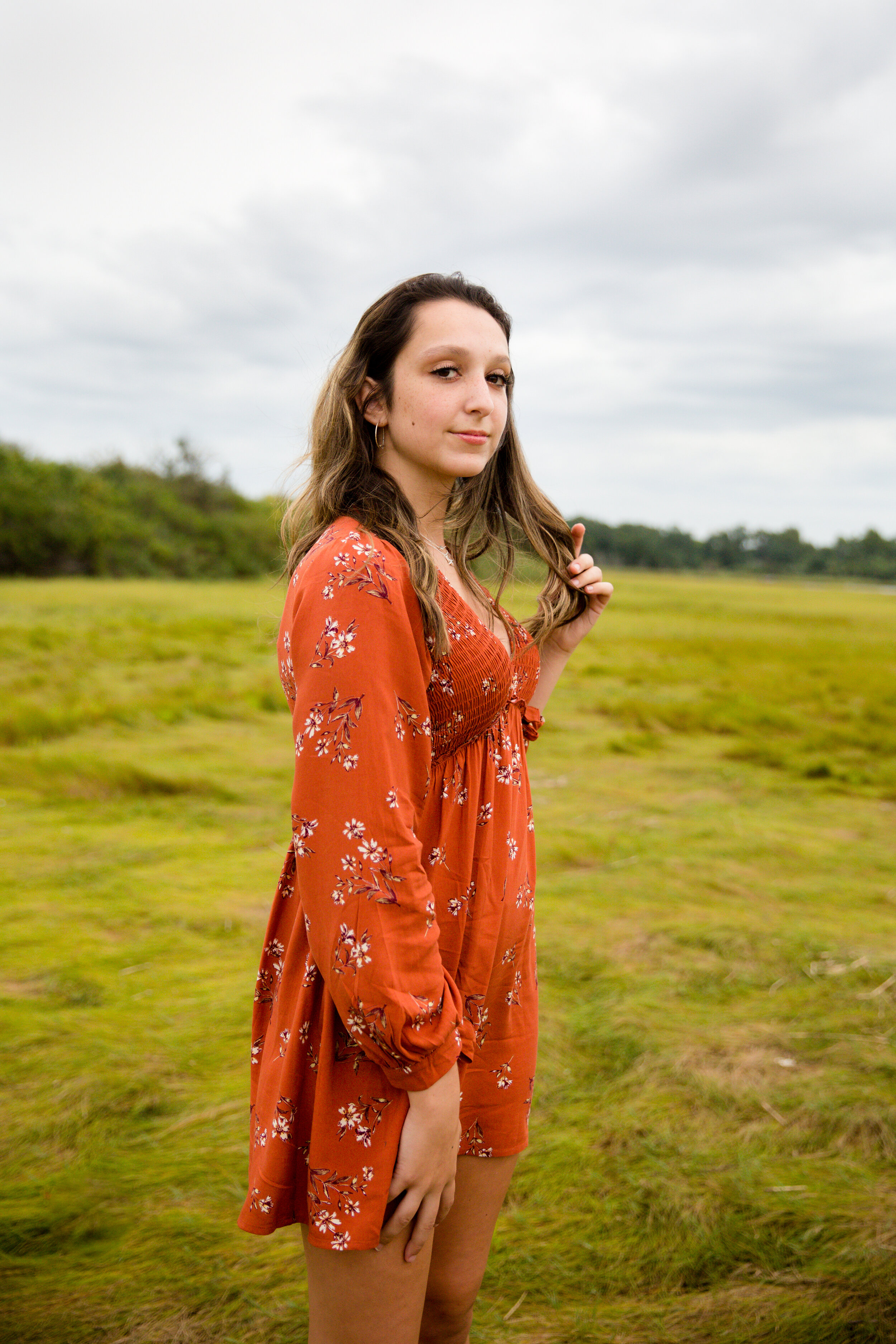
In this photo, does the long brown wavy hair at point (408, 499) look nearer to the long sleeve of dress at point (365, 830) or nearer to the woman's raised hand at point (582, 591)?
the woman's raised hand at point (582, 591)

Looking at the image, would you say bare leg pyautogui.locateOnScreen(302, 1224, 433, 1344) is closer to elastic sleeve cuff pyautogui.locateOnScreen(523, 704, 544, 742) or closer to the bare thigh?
the bare thigh

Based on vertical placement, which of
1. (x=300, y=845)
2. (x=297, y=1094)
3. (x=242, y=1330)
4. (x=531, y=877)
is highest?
(x=300, y=845)

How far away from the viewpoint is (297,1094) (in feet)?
4.31

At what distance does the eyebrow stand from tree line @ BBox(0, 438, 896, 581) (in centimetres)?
1528

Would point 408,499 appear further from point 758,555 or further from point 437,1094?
point 758,555

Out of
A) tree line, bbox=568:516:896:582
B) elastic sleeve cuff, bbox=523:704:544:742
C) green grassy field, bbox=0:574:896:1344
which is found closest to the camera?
elastic sleeve cuff, bbox=523:704:544:742

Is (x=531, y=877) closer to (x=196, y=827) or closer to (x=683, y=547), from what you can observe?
(x=196, y=827)

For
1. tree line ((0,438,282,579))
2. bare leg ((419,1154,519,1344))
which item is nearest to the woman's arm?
bare leg ((419,1154,519,1344))

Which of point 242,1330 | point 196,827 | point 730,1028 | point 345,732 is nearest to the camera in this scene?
point 345,732

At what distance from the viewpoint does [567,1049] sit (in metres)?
3.44

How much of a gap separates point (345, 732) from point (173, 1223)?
2.14m

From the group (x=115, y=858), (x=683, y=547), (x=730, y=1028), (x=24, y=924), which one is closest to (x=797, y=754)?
(x=730, y=1028)

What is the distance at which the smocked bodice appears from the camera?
135 cm

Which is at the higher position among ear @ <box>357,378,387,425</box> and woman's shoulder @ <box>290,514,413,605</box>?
ear @ <box>357,378,387,425</box>
